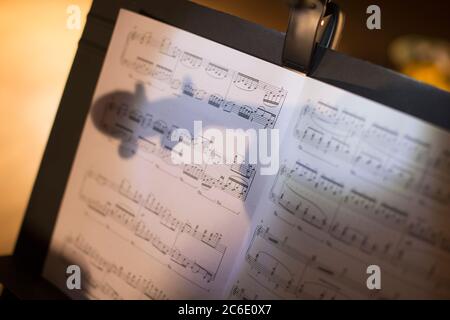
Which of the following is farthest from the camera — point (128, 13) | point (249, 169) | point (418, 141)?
point (128, 13)

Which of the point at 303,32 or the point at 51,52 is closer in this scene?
the point at 303,32

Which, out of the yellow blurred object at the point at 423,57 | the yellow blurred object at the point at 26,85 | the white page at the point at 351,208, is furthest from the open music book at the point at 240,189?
the yellow blurred object at the point at 423,57

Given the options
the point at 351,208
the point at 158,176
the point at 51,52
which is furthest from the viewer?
the point at 51,52

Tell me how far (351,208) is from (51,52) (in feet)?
2.45

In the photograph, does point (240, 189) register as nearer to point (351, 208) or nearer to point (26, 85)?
point (351, 208)

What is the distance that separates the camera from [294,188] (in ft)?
2.37

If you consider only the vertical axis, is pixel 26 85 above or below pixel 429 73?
below

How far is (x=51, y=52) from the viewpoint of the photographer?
1017 millimetres

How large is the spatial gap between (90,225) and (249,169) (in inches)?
15.0

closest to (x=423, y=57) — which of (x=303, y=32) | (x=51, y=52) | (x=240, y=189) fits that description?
(x=303, y=32)

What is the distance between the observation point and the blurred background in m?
1.00

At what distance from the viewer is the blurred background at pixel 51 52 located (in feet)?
3.27

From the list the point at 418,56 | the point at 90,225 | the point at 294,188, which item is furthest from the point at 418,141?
the point at 90,225
